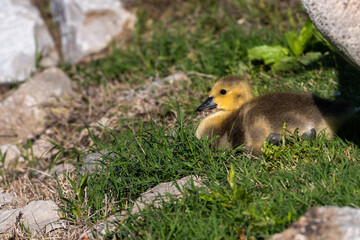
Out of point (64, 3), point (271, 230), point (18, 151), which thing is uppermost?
point (64, 3)

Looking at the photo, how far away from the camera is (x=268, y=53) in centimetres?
605

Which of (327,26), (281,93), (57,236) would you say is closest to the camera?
(327,26)

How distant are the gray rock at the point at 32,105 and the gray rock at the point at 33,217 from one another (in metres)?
2.60

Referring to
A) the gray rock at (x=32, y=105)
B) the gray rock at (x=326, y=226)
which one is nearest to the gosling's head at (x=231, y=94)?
the gray rock at (x=326, y=226)

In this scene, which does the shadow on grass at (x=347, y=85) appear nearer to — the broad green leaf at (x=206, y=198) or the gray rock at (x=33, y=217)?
the broad green leaf at (x=206, y=198)

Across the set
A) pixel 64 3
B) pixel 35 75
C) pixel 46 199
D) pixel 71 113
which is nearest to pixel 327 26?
pixel 46 199

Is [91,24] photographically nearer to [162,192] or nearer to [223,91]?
[223,91]

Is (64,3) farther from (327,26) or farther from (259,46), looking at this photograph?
(327,26)

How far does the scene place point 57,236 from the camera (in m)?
3.71

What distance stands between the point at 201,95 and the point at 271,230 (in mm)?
3039

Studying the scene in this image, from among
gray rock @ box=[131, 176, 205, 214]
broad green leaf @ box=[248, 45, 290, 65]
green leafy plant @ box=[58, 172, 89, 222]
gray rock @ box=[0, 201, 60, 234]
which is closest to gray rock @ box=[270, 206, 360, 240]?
gray rock @ box=[131, 176, 205, 214]

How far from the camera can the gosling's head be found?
4656 mm

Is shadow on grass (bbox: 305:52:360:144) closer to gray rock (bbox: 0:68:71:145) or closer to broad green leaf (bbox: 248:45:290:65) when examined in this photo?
broad green leaf (bbox: 248:45:290:65)

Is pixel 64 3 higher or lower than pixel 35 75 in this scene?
higher
